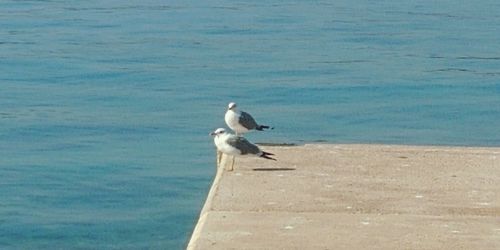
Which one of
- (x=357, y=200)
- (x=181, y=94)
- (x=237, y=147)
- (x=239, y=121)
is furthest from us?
(x=181, y=94)

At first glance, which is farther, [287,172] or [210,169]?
[210,169]

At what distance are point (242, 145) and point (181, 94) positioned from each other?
10862 millimetres

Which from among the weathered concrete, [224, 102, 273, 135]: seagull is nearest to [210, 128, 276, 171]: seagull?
the weathered concrete

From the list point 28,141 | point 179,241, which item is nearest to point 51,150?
point 28,141

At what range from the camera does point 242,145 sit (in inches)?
388

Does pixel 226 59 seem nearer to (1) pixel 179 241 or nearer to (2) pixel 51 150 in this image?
(2) pixel 51 150

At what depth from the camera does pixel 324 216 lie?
8.44 m

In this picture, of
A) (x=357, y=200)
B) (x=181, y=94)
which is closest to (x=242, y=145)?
(x=357, y=200)

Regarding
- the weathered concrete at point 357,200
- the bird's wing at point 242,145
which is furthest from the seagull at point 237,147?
the weathered concrete at point 357,200

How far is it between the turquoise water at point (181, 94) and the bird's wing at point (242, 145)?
196 cm

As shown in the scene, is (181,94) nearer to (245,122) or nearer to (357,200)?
(245,122)

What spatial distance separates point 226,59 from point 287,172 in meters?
15.3

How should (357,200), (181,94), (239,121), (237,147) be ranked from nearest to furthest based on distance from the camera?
(357,200)
(237,147)
(239,121)
(181,94)

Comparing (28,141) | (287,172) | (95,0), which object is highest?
(95,0)
